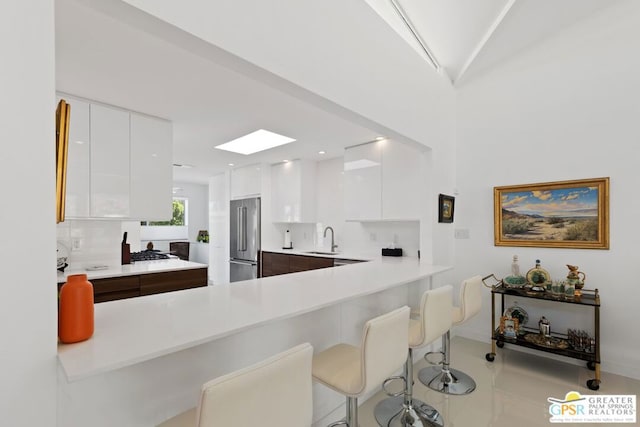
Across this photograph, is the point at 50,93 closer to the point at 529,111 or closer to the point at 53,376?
the point at 53,376

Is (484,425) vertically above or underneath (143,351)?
underneath

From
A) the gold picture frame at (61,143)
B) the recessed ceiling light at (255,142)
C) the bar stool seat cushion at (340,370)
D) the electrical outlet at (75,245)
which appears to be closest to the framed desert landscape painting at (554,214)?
the bar stool seat cushion at (340,370)

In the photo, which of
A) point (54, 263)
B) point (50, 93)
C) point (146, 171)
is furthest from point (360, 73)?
point (146, 171)

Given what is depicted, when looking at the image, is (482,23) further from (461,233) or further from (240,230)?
(240,230)

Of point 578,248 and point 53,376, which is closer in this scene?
point 53,376

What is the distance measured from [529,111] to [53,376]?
4.17m

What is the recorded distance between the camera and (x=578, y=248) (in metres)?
2.99

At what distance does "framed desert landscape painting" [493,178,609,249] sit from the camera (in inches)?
114

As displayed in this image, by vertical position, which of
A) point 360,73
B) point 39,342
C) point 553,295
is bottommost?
point 553,295

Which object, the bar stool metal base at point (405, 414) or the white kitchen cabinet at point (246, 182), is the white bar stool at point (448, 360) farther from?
the white kitchen cabinet at point (246, 182)

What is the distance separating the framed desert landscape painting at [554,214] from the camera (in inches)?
114

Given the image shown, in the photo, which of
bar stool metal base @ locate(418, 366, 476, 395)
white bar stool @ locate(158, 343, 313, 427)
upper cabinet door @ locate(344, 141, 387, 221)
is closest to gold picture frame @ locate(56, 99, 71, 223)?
white bar stool @ locate(158, 343, 313, 427)

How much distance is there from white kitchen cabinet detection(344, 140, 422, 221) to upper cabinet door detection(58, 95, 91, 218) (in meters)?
2.95

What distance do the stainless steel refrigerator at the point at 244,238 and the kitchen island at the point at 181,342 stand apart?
336cm
